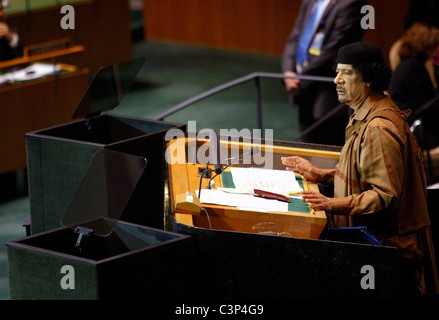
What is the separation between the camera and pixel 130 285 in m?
2.65

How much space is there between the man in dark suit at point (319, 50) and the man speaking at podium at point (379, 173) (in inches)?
82.8

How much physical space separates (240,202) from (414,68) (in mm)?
2686

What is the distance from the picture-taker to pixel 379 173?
290 cm

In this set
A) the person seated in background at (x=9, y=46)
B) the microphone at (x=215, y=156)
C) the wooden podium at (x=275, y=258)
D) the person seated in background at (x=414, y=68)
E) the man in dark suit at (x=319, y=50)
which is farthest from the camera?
the person seated in background at (x=9, y=46)

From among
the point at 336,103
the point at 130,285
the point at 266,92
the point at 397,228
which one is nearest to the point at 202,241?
the point at 130,285

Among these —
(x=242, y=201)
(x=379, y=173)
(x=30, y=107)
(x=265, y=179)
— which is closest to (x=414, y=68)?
(x=265, y=179)

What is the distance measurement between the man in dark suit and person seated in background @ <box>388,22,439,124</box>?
1.14ft

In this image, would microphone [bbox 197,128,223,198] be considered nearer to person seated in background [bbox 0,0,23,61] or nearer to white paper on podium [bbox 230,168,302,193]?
white paper on podium [bbox 230,168,302,193]

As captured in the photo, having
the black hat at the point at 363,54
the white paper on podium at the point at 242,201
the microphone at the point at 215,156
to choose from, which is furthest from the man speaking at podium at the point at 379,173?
the microphone at the point at 215,156

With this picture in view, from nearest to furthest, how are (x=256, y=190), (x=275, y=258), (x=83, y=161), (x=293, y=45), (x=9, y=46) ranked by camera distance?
1. (x=275, y=258)
2. (x=256, y=190)
3. (x=83, y=161)
4. (x=293, y=45)
5. (x=9, y=46)

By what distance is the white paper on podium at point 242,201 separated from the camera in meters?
2.93

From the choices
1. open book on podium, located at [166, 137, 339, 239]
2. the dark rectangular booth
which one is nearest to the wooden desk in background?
the dark rectangular booth

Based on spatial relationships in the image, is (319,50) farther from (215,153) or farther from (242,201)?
(242,201)

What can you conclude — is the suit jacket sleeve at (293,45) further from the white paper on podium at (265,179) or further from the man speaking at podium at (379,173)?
the man speaking at podium at (379,173)
